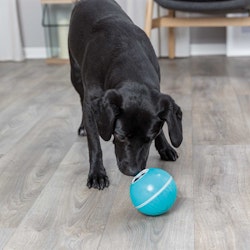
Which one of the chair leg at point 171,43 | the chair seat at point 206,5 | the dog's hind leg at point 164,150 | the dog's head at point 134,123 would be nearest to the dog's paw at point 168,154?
the dog's hind leg at point 164,150

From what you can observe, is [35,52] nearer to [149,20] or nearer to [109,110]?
[149,20]

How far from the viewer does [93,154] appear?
Result: 1775 millimetres

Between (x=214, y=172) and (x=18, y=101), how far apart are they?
1.55 metres

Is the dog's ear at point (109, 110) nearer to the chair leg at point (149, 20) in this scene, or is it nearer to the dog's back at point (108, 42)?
the dog's back at point (108, 42)

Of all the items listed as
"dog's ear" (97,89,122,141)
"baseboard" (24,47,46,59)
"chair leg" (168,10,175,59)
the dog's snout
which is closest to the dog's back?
"dog's ear" (97,89,122,141)

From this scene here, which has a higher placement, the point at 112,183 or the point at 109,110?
the point at 109,110

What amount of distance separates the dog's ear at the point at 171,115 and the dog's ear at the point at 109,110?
0.13 metres

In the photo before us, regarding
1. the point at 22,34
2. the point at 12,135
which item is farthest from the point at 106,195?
the point at 22,34

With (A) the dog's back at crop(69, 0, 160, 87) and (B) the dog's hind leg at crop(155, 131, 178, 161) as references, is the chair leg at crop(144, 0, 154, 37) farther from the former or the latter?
(B) the dog's hind leg at crop(155, 131, 178, 161)

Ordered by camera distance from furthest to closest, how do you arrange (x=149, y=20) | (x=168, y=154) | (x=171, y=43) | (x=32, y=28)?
(x=32, y=28) → (x=171, y=43) → (x=149, y=20) → (x=168, y=154)

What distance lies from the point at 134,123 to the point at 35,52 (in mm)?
3159

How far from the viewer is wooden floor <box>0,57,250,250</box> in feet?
4.55

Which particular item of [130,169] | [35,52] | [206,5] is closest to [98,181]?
[130,169]

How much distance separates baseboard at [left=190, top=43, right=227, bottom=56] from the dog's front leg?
261cm
